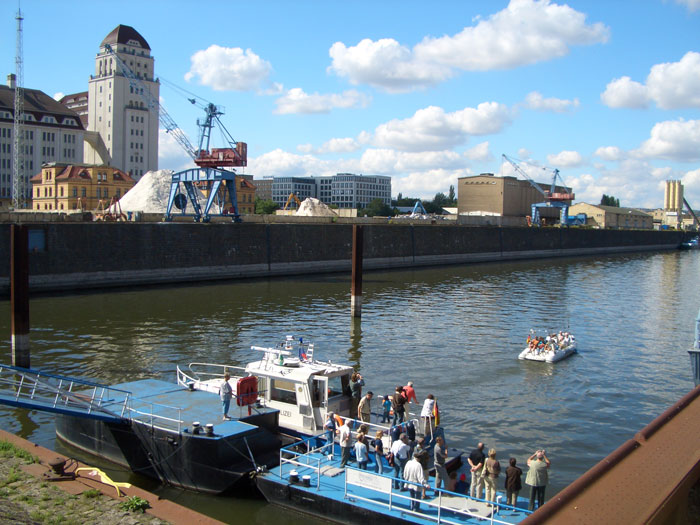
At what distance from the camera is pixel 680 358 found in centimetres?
3209

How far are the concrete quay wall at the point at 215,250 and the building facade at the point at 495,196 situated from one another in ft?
261

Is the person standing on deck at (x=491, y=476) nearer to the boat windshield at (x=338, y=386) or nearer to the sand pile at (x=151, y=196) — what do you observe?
the boat windshield at (x=338, y=386)

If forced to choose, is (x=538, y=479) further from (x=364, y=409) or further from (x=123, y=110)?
(x=123, y=110)

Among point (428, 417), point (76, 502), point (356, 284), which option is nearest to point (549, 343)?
point (356, 284)

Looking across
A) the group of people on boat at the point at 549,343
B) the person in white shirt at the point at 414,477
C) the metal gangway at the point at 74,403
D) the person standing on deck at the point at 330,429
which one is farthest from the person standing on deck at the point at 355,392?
the group of people on boat at the point at 549,343

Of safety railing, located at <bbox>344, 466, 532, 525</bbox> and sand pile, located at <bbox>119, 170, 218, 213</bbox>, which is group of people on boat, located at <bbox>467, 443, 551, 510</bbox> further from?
sand pile, located at <bbox>119, 170, 218, 213</bbox>

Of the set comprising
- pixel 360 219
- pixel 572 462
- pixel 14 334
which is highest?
pixel 360 219

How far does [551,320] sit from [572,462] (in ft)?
82.7

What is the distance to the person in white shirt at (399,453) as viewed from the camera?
47.6 ft

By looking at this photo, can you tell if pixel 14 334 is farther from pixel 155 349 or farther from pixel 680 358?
pixel 680 358

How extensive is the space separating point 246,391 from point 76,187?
105 meters

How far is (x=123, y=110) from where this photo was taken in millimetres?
156250

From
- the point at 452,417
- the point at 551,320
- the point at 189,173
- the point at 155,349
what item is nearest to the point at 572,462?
the point at 452,417

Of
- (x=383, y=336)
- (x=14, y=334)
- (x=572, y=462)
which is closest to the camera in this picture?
(x=572, y=462)
